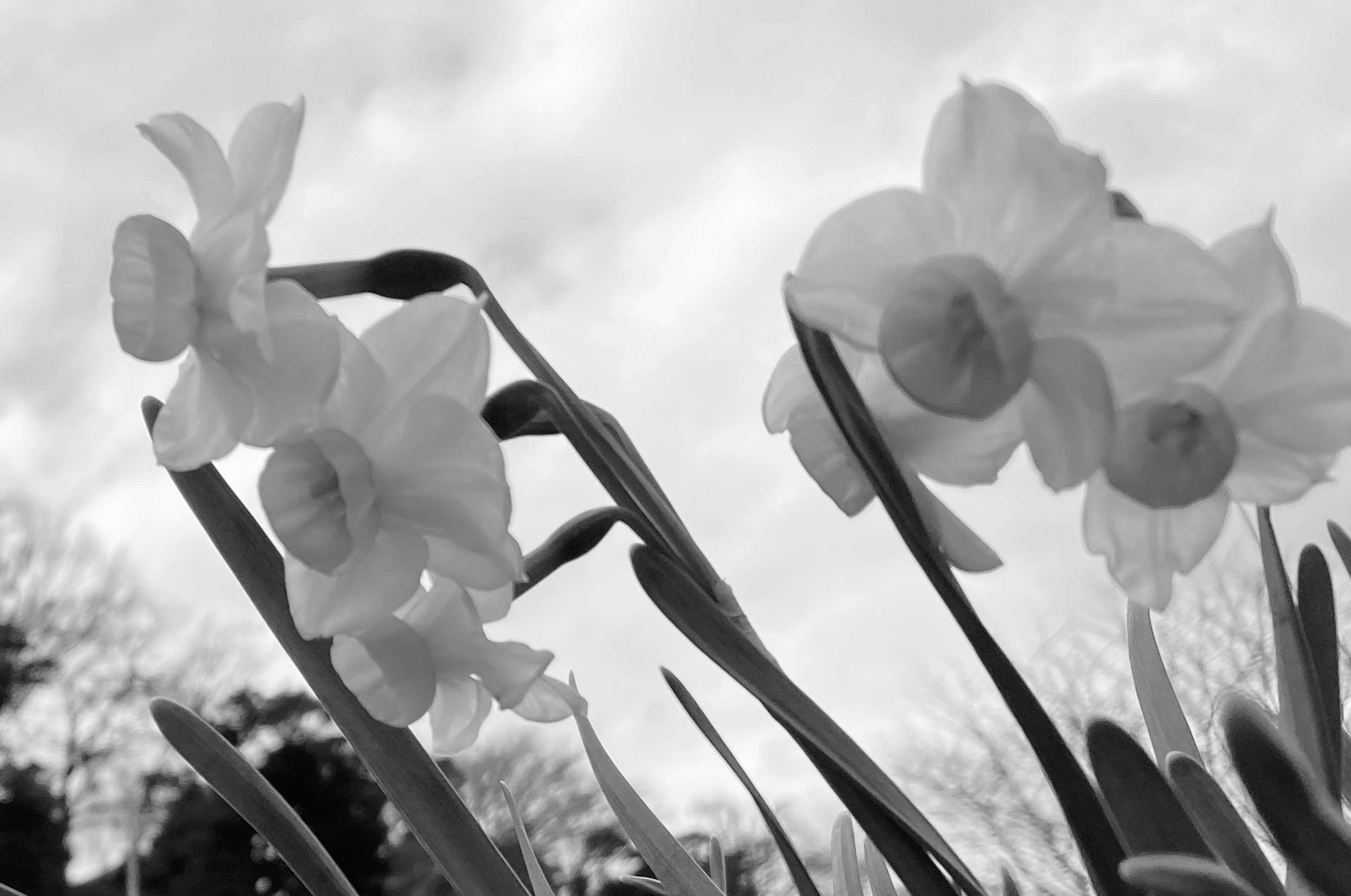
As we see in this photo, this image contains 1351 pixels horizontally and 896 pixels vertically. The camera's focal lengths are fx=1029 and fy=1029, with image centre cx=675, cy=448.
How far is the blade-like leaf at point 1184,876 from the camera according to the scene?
0.26 meters

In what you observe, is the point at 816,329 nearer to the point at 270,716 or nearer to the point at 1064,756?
the point at 1064,756

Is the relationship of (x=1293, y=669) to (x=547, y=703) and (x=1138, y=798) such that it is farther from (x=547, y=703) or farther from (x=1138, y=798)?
(x=547, y=703)

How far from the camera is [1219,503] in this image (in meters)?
0.25

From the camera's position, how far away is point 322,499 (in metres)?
0.24

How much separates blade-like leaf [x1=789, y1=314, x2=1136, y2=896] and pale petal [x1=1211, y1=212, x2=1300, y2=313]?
0.09 meters

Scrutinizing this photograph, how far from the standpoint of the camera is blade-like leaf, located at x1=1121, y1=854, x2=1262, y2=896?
0.85ft

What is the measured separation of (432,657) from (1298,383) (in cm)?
22

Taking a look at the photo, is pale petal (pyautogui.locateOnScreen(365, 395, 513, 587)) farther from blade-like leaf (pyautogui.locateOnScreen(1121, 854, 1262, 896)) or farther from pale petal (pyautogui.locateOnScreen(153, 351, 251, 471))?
blade-like leaf (pyautogui.locateOnScreen(1121, 854, 1262, 896))

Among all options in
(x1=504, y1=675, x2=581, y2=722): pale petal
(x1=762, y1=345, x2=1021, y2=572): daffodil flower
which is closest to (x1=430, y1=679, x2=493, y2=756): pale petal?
(x1=504, y1=675, x2=581, y2=722): pale petal

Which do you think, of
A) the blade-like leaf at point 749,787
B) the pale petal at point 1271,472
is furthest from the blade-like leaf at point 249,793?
the pale petal at point 1271,472

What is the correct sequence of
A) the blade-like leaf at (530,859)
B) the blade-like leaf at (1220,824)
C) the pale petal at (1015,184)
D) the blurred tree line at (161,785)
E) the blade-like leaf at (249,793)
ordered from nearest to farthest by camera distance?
the pale petal at (1015,184), the blade-like leaf at (1220,824), the blade-like leaf at (249,793), the blade-like leaf at (530,859), the blurred tree line at (161,785)

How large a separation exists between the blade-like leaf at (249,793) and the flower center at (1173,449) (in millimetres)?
363

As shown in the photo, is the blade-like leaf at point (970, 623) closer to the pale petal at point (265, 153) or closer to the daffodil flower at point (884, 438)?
the daffodil flower at point (884, 438)

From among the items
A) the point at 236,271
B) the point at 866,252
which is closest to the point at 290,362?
the point at 236,271
